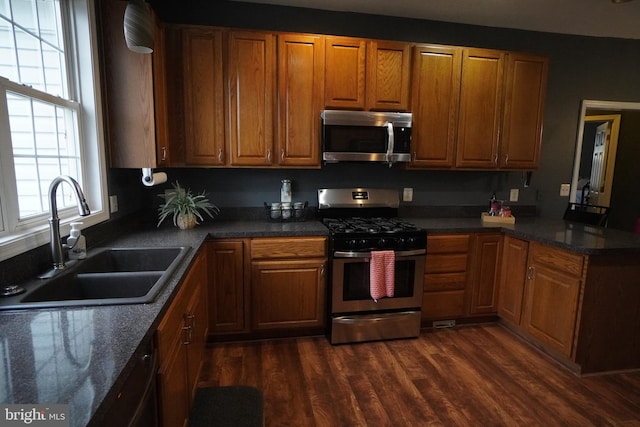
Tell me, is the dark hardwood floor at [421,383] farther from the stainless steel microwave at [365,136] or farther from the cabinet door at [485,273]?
the stainless steel microwave at [365,136]

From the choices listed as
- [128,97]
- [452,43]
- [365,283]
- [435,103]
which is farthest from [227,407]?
[452,43]

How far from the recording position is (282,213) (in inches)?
113

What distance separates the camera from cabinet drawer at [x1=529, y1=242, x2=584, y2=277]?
225 cm

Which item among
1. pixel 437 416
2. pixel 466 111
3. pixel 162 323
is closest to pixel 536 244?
pixel 466 111

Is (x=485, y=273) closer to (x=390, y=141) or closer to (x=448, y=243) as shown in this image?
(x=448, y=243)

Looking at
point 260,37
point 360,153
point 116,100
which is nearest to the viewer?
point 116,100

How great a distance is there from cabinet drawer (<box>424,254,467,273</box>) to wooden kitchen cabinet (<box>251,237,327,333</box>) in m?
0.88

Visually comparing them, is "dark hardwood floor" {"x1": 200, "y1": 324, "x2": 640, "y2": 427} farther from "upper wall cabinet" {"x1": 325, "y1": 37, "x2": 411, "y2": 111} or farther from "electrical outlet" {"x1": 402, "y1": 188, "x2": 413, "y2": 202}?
"upper wall cabinet" {"x1": 325, "y1": 37, "x2": 411, "y2": 111}

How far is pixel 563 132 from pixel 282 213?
2922mm

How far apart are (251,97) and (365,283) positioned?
167 cm

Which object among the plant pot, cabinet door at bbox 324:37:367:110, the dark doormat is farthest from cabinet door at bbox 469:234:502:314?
the plant pot

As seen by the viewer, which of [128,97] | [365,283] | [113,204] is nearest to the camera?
[128,97]

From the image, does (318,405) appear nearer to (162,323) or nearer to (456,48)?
(162,323)

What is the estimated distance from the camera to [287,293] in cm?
264
